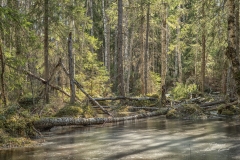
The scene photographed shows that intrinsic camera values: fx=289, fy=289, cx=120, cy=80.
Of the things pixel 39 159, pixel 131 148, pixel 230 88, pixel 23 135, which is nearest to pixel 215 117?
pixel 230 88

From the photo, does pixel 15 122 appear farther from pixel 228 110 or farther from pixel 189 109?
pixel 228 110

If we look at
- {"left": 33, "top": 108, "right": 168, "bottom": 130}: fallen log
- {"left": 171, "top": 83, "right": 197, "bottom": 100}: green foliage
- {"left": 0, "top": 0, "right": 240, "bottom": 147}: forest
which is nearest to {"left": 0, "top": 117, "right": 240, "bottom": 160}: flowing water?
{"left": 33, "top": 108, "right": 168, "bottom": 130}: fallen log

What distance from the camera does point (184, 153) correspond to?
632cm

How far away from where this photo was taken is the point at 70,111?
1208cm

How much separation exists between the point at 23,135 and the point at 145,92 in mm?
15345

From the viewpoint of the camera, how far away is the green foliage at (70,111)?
11945mm

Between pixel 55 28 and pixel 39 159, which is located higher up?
pixel 55 28

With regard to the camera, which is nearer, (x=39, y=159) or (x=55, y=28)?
(x=39, y=159)

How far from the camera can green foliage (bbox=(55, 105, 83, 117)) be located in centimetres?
1195

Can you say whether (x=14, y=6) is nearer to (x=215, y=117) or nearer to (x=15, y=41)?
(x=15, y=41)

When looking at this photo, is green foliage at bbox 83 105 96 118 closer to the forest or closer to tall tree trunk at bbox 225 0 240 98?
the forest

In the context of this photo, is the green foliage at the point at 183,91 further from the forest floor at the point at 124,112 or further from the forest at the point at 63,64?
the forest floor at the point at 124,112

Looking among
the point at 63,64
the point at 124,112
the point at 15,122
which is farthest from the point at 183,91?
the point at 15,122

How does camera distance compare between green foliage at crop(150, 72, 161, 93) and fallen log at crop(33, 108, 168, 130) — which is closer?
fallen log at crop(33, 108, 168, 130)
